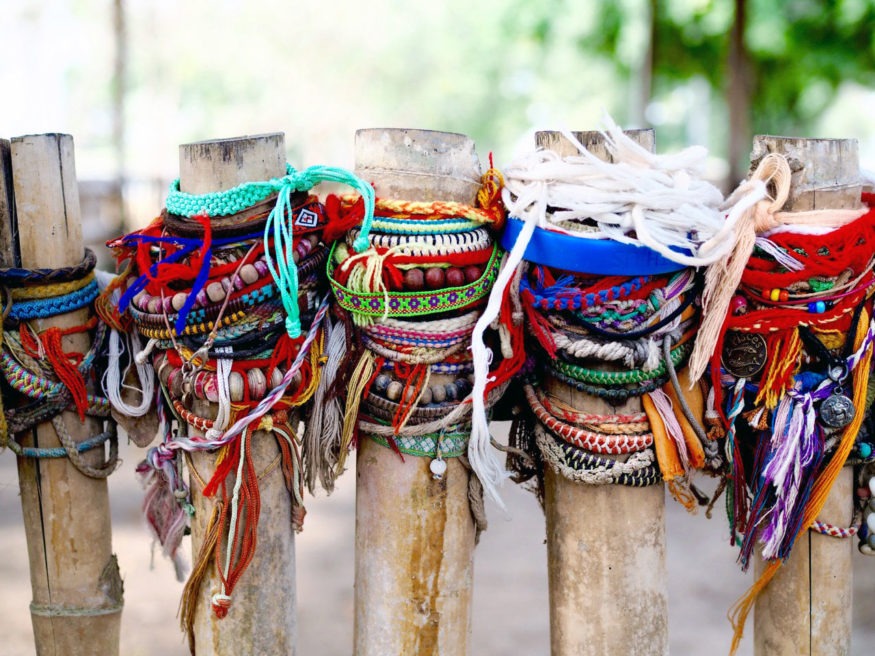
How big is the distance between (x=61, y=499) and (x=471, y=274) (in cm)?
82

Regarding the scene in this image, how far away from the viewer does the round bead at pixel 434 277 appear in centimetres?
125

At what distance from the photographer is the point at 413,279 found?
1.25 meters

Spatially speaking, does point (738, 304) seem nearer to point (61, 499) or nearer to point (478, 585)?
point (61, 499)

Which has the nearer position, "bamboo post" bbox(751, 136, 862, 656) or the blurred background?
"bamboo post" bbox(751, 136, 862, 656)

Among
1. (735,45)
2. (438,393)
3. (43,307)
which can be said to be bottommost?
(438,393)

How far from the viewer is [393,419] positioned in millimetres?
1324

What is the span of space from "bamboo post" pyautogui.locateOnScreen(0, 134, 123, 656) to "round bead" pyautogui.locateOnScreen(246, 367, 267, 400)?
1.29 feet

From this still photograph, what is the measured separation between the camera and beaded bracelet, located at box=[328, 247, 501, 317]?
1255 mm

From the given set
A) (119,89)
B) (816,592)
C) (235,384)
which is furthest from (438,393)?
(119,89)

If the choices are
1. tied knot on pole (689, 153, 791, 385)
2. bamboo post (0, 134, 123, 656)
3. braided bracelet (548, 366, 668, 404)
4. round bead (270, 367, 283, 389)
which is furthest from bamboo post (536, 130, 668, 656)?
bamboo post (0, 134, 123, 656)

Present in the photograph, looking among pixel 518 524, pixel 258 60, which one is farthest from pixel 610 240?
pixel 258 60

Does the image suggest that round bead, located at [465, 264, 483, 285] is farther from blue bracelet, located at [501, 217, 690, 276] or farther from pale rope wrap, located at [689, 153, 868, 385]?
pale rope wrap, located at [689, 153, 868, 385]

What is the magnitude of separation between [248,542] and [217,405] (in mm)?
213

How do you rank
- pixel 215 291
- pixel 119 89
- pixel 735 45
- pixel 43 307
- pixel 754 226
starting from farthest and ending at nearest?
pixel 735 45
pixel 119 89
pixel 43 307
pixel 754 226
pixel 215 291
